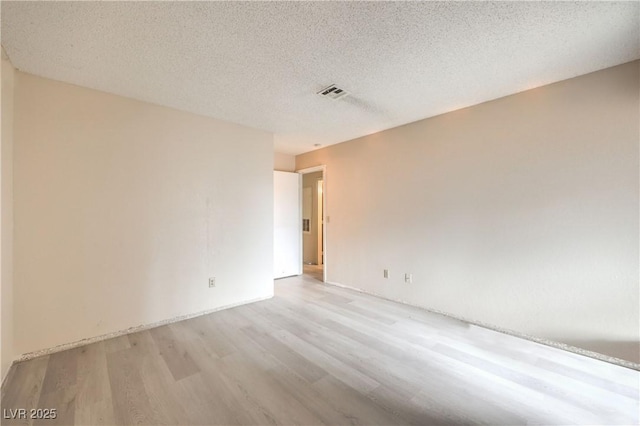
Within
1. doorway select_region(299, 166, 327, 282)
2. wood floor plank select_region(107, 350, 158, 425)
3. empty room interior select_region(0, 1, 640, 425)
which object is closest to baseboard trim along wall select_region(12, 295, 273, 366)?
empty room interior select_region(0, 1, 640, 425)

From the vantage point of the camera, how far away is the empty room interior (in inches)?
67.1

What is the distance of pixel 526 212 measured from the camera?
2.65 m

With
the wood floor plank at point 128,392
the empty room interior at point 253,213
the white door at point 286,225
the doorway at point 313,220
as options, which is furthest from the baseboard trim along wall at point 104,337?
the doorway at point 313,220

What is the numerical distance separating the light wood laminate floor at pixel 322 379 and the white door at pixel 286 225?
7.40ft

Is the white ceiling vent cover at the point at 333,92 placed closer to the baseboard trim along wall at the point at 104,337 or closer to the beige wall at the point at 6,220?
→ the beige wall at the point at 6,220

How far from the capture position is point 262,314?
10.7 ft

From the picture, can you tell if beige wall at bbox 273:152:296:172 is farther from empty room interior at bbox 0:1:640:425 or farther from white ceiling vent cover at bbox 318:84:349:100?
white ceiling vent cover at bbox 318:84:349:100

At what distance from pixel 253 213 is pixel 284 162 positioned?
2.00 m

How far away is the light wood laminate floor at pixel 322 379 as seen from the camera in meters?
1.65

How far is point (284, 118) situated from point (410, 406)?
3.25 metres

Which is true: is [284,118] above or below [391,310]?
above

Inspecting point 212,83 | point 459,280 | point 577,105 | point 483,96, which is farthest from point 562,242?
point 212,83

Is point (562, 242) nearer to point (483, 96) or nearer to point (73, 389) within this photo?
point (483, 96)

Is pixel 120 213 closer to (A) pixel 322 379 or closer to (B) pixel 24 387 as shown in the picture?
(B) pixel 24 387
